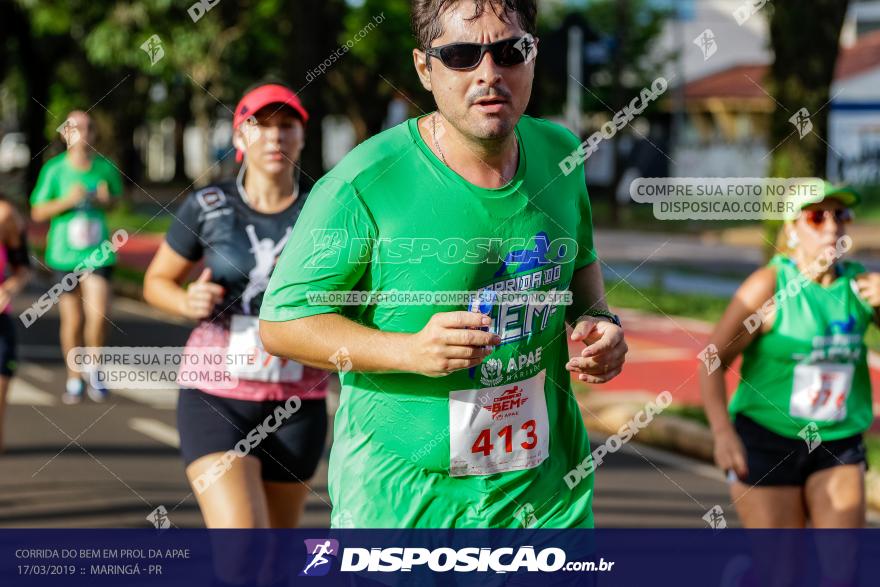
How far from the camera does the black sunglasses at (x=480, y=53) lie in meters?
2.96

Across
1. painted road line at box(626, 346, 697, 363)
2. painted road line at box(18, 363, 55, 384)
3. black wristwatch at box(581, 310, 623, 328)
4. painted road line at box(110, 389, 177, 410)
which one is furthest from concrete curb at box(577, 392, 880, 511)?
black wristwatch at box(581, 310, 623, 328)

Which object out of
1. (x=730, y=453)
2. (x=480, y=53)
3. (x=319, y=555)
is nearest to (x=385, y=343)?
(x=480, y=53)

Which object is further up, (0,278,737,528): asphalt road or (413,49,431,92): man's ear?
(0,278,737,528): asphalt road

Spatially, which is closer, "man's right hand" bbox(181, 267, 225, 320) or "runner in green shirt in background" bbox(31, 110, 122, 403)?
"man's right hand" bbox(181, 267, 225, 320)

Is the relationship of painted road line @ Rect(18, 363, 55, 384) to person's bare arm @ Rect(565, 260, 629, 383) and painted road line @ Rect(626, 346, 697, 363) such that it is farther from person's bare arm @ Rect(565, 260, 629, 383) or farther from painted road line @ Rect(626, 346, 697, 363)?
person's bare arm @ Rect(565, 260, 629, 383)

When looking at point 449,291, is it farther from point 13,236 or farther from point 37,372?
point 37,372

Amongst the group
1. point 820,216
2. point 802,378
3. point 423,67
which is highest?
point 820,216

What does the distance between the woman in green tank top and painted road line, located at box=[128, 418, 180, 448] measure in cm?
491

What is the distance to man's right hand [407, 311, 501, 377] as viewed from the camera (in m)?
2.70

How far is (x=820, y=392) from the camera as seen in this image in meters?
4.94

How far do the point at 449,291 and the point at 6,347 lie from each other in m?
5.24

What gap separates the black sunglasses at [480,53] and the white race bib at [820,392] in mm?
2361

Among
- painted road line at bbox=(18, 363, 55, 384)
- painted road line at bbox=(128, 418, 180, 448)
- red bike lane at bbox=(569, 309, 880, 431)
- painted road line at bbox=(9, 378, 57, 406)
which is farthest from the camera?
painted road line at bbox=(18, 363, 55, 384)

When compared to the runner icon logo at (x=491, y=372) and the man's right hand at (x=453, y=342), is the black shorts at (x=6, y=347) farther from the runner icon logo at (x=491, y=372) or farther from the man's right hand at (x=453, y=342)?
the man's right hand at (x=453, y=342)
